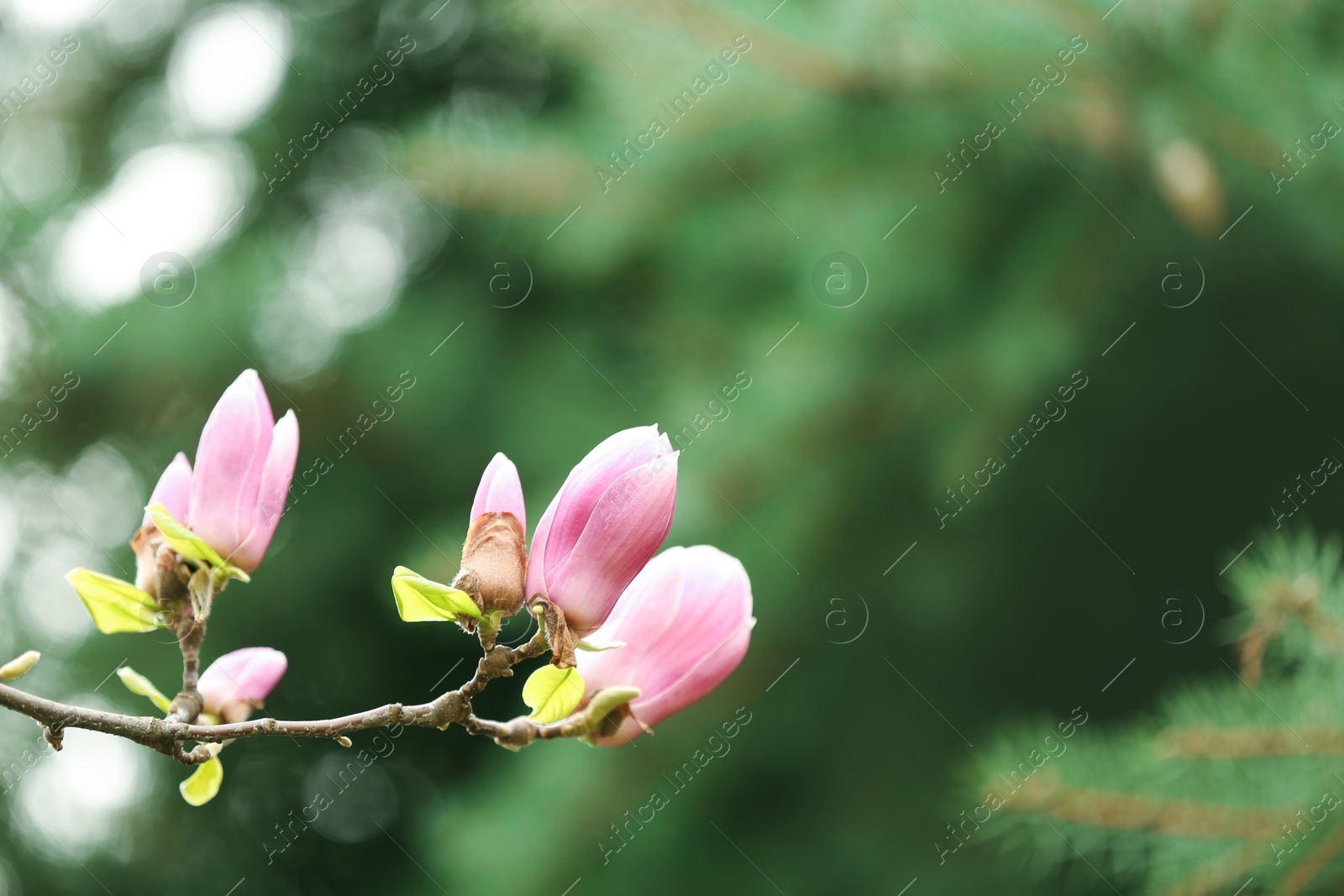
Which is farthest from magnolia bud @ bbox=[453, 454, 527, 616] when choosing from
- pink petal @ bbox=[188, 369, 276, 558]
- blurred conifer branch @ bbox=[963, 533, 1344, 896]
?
blurred conifer branch @ bbox=[963, 533, 1344, 896]

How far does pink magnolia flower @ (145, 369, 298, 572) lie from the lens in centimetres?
41

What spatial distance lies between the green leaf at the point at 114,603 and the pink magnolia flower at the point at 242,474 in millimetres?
36

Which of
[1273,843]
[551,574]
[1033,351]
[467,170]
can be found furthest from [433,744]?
[551,574]

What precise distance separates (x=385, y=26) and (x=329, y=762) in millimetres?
1359

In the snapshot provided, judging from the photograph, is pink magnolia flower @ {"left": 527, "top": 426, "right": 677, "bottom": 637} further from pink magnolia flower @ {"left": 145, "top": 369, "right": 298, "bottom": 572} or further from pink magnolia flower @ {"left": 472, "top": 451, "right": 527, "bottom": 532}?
pink magnolia flower @ {"left": 145, "top": 369, "right": 298, "bottom": 572}

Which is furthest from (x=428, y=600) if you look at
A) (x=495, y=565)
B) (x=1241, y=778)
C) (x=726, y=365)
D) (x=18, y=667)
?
(x=726, y=365)

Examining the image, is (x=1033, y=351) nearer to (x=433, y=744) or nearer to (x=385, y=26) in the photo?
(x=433, y=744)

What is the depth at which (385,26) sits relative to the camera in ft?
6.28

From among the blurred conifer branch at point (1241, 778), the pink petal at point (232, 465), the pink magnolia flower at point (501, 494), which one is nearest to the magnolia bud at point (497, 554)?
the pink magnolia flower at point (501, 494)

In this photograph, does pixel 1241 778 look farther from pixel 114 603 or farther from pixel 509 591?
pixel 114 603

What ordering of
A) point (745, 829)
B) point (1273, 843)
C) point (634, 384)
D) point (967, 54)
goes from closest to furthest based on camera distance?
point (1273, 843)
point (967, 54)
point (745, 829)
point (634, 384)

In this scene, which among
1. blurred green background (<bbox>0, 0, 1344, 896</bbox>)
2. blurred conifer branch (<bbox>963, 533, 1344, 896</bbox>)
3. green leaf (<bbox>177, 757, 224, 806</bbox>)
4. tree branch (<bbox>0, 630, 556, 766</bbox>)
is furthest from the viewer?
blurred green background (<bbox>0, 0, 1344, 896</bbox>)

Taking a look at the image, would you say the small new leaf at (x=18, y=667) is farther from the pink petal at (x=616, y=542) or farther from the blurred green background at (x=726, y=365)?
the blurred green background at (x=726, y=365)

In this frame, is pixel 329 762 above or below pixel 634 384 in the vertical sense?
below
